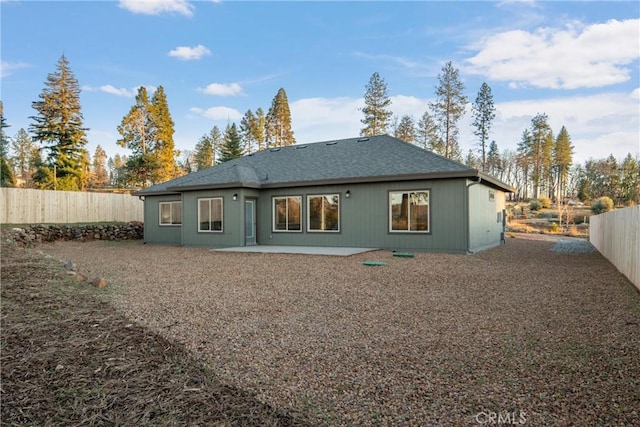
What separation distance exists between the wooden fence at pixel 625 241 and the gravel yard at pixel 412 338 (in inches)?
12.1

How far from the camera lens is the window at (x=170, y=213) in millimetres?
15320

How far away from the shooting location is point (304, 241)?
511 inches

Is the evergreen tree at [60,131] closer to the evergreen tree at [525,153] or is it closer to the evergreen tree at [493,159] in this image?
the evergreen tree at [493,159]

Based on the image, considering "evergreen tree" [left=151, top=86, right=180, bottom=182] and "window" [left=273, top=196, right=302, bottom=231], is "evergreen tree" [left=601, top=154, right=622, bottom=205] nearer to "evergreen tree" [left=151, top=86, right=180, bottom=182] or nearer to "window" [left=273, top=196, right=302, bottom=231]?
"window" [left=273, top=196, right=302, bottom=231]

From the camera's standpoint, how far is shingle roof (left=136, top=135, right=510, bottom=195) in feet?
36.7

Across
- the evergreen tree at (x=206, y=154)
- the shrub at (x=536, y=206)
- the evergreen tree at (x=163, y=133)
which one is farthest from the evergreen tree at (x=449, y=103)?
the evergreen tree at (x=206, y=154)

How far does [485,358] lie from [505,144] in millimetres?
45740

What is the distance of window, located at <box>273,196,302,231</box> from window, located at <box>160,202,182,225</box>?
14.6 feet

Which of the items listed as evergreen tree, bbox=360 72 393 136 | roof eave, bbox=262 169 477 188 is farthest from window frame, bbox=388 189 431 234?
evergreen tree, bbox=360 72 393 136

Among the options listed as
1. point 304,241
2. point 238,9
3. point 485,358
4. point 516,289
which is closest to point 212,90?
point 238,9

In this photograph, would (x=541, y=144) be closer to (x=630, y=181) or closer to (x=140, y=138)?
(x=630, y=181)

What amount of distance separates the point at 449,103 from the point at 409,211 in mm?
21245

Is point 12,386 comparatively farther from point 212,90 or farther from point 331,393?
point 212,90

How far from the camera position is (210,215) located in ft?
44.9
